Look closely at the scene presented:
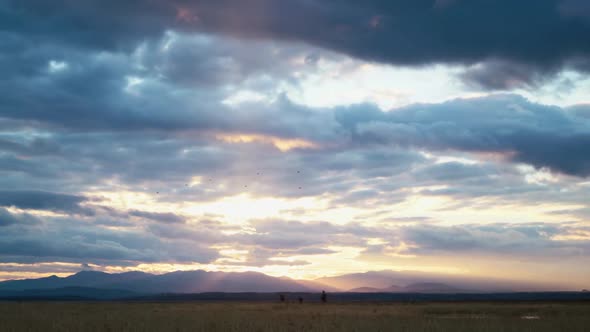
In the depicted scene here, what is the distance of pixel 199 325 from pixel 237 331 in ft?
16.3

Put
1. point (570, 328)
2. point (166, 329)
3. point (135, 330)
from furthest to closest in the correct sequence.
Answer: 1. point (570, 328)
2. point (166, 329)
3. point (135, 330)

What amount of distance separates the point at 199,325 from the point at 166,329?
3102 mm

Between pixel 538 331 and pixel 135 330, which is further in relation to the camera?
pixel 538 331

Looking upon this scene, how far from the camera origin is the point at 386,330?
2830 cm

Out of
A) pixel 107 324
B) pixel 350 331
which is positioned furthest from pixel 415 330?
pixel 107 324

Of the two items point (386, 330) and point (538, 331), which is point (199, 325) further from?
point (538, 331)

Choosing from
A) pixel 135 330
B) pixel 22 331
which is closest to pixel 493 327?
pixel 135 330

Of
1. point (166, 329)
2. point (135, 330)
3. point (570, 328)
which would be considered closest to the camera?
point (135, 330)

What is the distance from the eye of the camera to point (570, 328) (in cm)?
2961

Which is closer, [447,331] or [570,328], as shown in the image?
[447,331]

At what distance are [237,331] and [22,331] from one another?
10.3 m

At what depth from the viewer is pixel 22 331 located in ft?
87.7

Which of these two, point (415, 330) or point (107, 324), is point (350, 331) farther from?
point (107, 324)

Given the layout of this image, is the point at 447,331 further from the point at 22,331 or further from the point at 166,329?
the point at 22,331
